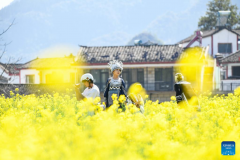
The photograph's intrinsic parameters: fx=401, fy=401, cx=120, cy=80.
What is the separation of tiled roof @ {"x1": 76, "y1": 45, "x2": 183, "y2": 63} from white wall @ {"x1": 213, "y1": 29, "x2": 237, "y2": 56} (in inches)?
440

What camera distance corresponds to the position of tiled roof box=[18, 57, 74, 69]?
36.8 metres

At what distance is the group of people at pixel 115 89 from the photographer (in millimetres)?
8039

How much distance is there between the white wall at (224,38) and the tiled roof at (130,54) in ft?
36.7

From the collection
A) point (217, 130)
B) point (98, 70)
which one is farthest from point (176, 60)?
point (217, 130)

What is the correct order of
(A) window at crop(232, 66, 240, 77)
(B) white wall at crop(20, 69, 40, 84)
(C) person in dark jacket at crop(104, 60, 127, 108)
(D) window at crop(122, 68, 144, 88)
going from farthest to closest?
1. (B) white wall at crop(20, 69, 40, 84)
2. (A) window at crop(232, 66, 240, 77)
3. (D) window at crop(122, 68, 144, 88)
4. (C) person in dark jacket at crop(104, 60, 127, 108)

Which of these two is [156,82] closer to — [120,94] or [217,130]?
[120,94]

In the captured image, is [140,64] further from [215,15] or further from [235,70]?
[215,15]

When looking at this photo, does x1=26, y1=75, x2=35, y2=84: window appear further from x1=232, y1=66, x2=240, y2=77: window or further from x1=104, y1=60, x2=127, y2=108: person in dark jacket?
x1=104, y1=60, x2=127, y2=108: person in dark jacket

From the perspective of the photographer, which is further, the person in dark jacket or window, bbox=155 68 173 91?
window, bbox=155 68 173 91

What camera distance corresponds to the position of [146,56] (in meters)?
29.3

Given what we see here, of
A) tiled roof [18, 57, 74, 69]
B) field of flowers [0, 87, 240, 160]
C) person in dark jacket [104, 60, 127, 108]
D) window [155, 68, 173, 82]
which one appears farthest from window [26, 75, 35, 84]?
field of flowers [0, 87, 240, 160]

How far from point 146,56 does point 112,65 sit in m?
21.0

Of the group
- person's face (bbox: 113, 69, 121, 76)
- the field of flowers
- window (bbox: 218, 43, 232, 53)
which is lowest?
the field of flowers

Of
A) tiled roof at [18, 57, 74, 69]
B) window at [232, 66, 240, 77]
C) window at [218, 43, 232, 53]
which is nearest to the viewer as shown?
window at [232, 66, 240, 77]
